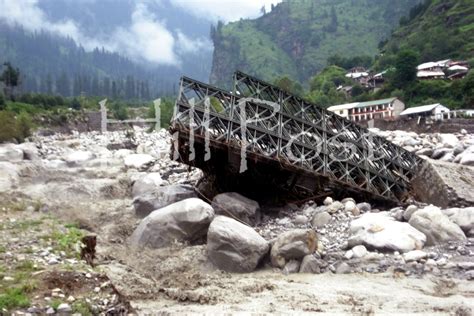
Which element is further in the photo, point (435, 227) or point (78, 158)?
point (78, 158)

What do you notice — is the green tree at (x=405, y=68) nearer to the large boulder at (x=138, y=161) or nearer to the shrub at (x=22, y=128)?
the large boulder at (x=138, y=161)

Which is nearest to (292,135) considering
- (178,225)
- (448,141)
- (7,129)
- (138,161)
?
(178,225)

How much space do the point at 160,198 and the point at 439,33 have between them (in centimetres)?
8600

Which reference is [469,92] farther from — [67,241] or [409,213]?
[67,241]

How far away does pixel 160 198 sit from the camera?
18.4 m

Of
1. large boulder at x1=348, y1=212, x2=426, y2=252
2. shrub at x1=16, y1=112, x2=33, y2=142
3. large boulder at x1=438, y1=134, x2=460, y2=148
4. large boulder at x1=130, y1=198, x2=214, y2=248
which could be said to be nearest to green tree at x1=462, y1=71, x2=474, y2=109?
large boulder at x1=438, y1=134, x2=460, y2=148

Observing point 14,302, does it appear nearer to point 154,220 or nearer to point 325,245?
point 154,220

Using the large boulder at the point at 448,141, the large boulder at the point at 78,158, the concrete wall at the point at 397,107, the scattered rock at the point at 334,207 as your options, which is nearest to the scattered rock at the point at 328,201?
the scattered rock at the point at 334,207

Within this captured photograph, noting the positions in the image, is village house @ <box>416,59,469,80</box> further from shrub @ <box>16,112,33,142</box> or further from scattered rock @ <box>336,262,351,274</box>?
scattered rock @ <box>336,262,351,274</box>

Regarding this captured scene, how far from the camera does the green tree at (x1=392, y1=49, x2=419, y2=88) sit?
64625 millimetres

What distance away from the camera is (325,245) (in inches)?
534

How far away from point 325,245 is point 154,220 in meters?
5.11

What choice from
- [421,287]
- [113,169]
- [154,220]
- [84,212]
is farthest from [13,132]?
[421,287]

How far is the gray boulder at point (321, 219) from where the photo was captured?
1538cm
